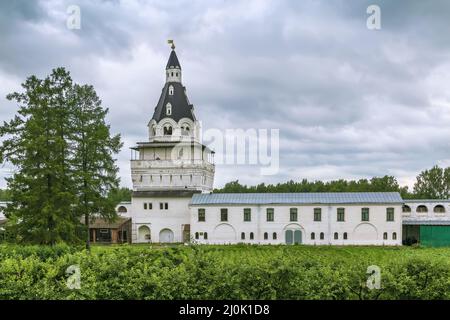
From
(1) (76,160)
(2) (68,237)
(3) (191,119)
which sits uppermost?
(3) (191,119)

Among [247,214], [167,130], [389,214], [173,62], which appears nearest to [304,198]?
[247,214]

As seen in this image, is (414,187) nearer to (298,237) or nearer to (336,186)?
(336,186)

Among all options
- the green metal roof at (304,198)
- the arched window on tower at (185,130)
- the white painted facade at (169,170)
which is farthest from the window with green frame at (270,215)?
the arched window on tower at (185,130)

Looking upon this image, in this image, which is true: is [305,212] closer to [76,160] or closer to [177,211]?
[177,211]

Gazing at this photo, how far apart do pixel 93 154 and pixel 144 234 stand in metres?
17.6

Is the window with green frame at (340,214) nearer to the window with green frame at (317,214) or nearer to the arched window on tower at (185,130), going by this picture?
the window with green frame at (317,214)

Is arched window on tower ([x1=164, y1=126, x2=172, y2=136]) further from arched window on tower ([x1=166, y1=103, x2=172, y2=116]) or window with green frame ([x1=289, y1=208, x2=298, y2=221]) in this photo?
window with green frame ([x1=289, y1=208, x2=298, y2=221])

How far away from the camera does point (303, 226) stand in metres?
44.1

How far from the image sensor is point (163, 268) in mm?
12070

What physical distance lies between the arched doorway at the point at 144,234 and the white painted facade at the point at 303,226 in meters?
4.99

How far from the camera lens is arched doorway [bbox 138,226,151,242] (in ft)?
155

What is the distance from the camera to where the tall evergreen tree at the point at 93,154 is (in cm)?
3105

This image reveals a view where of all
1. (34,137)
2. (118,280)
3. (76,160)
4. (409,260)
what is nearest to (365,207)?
(76,160)
